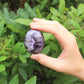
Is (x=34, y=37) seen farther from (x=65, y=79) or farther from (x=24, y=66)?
(x=65, y=79)

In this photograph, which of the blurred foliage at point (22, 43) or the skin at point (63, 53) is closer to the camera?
the skin at point (63, 53)

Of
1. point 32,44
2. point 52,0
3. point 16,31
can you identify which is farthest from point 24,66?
point 52,0

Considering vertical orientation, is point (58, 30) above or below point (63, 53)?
above

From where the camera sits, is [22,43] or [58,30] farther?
[22,43]

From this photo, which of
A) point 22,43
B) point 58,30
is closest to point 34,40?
point 58,30

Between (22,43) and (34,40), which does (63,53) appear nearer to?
(34,40)

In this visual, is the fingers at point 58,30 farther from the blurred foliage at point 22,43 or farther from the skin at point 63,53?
the blurred foliage at point 22,43

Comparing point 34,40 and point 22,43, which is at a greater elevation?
point 34,40

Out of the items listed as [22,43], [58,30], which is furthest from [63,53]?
[22,43]

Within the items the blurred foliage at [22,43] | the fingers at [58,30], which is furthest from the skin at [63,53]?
the blurred foliage at [22,43]
